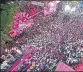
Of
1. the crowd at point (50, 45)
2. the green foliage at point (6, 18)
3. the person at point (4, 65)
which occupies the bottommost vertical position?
the person at point (4, 65)

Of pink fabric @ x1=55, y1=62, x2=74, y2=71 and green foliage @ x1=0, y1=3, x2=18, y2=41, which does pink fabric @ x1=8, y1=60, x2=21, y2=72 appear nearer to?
green foliage @ x1=0, y1=3, x2=18, y2=41

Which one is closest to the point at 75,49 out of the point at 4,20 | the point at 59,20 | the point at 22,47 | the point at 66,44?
the point at 66,44

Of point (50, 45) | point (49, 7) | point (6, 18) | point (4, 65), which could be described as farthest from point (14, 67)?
point (49, 7)

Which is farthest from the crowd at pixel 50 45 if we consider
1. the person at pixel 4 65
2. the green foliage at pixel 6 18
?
the green foliage at pixel 6 18

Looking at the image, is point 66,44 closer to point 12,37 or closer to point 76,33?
point 76,33

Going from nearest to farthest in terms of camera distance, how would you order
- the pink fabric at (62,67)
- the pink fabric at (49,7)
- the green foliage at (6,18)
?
the pink fabric at (62,67), the green foliage at (6,18), the pink fabric at (49,7)

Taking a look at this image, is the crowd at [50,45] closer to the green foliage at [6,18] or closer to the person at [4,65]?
the person at [4,65]
